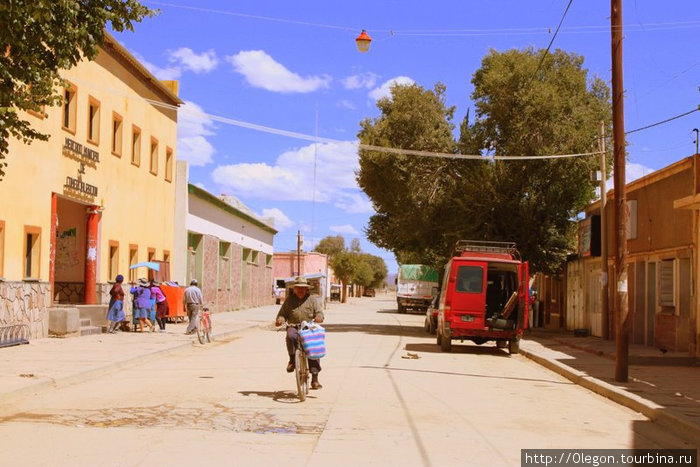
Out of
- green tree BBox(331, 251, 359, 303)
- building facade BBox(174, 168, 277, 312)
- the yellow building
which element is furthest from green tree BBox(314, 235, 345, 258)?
the yellow building

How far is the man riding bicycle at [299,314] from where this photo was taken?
12125 millimetres

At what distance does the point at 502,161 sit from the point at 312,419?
21.2m

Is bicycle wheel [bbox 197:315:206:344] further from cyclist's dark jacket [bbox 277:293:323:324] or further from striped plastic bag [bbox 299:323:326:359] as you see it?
striped plastic bag [bbox 299:323:326:359]

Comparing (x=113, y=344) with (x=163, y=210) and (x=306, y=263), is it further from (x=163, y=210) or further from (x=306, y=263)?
(x=306, y=263)

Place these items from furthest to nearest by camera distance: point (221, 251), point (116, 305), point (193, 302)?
point (221, 251) < point (116, 305) < point (193, 302)

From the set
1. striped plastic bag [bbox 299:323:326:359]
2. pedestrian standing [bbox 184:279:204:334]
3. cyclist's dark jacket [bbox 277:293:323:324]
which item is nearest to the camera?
striped plastic bag [bbox 299:323:326:359]

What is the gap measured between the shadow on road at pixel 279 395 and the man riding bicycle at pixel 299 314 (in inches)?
13.7

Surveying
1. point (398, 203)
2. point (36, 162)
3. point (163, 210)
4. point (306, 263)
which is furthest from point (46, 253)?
point (306, 263)

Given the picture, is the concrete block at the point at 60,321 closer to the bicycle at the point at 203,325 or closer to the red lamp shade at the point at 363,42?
the bicycle at the point at 203,325

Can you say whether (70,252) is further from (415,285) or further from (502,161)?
(415,285)

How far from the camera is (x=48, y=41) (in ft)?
35.3

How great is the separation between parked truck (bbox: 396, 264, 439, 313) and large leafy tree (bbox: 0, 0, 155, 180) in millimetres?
45823

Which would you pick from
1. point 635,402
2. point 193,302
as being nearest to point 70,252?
point 193,302

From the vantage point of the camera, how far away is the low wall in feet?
64.2
